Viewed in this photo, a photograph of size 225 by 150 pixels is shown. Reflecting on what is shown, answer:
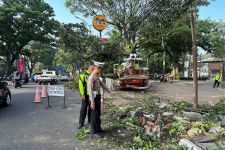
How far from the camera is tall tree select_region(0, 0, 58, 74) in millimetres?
45312

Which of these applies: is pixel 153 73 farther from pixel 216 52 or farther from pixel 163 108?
pixel 163 108

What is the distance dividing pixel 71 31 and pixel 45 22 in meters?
18.5

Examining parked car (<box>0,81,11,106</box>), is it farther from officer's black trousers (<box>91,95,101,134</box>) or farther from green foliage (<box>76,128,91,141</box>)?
officer's black trousers (<box>91,95,101,134</box>)

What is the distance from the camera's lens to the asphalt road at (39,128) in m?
7.67

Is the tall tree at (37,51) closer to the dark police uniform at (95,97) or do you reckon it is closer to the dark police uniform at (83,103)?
the dark police uniform at (83,103)

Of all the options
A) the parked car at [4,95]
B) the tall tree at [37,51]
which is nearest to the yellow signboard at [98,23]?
the parked car at [4,95]

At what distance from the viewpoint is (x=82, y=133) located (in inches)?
341

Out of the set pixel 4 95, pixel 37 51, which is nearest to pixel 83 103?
pixel 4 95

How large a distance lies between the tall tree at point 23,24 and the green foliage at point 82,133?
38160 millimetres

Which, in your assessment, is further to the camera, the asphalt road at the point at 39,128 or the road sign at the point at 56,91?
the road sign at the point at 56,91

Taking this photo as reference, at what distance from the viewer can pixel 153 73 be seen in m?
71.6

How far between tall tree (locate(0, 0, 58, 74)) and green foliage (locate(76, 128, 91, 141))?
3816 centimetres

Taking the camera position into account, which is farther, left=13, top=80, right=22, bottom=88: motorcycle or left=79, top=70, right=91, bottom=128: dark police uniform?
left=13, top=80, right=22, bottom=88: motorcycle

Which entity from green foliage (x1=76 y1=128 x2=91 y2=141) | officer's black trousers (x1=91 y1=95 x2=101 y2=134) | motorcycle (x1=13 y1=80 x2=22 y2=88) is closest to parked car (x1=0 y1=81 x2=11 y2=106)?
green foliage (x1=76 y1=128 x2=91 y2=141)
